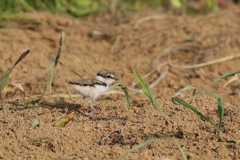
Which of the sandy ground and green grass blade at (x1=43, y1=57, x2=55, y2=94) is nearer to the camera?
the sandy ground

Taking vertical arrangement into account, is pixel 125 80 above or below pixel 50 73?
below

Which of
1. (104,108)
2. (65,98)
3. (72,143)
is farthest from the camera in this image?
(65,98)

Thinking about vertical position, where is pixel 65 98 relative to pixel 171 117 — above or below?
below

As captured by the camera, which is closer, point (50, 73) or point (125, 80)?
point (50, 73)

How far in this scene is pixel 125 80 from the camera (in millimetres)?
6734

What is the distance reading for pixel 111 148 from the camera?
12.1ft

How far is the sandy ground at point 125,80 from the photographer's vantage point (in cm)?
372

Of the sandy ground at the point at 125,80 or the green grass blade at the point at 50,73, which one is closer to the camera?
the sandy ground at the point at 125,80

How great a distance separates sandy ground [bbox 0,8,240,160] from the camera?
3.72 meters

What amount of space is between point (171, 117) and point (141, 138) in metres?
0.52

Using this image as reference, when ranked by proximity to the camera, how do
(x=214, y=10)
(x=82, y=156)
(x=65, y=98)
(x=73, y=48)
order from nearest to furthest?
(x=82, y=156)
(x=65, y=98)
(x=73, y=48)
(x=214, y=10)

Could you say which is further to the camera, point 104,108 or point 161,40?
point 161,40

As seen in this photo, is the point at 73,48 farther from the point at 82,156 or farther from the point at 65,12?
the point at 82,156

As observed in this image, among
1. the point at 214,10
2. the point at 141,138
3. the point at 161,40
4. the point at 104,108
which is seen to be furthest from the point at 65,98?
the point at 214,10
